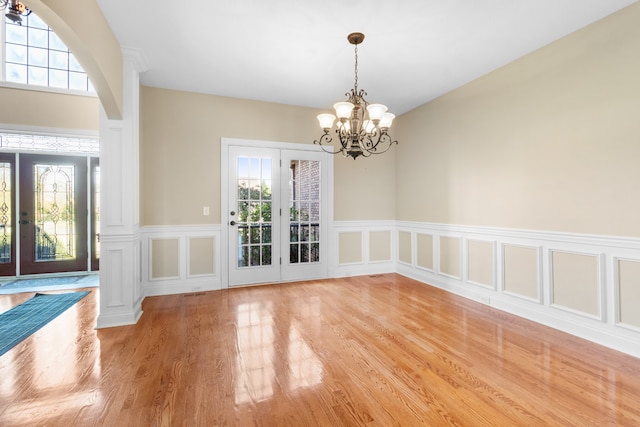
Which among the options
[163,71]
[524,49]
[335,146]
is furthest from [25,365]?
[524,49]

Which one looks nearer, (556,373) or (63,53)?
(556,373)

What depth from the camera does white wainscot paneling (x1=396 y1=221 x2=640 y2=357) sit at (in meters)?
2.56

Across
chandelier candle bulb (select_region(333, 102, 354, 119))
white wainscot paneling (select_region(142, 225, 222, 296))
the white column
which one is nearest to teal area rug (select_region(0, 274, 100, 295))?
white wainscot paneling (select_region(142, 225, 222, 296))

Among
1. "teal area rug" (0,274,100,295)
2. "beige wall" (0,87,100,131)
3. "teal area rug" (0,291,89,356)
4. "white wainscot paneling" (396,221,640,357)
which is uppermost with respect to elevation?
"beige wall" (0,87,100,131)

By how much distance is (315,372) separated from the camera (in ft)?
7.25

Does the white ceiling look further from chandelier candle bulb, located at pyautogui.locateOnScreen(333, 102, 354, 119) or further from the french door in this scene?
the french door

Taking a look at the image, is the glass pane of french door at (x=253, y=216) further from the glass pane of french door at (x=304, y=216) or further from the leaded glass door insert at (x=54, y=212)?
the leaded glass door insert at (x=54, y=212)

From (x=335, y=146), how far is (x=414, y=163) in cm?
136

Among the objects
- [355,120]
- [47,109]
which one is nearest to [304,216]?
[355,120]

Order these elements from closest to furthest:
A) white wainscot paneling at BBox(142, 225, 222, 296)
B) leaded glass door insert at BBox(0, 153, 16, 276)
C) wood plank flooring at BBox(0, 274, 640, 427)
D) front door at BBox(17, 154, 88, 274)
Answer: wood plank flooring at BBox(0, 274, 640, 427)
white wainscot paneling at BBox(142, 225, 222, 296)
leaded glass door insert at BBox(0, 153, 16, 276)
front door at BBox(17, 154, 88, 274)

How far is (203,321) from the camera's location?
126 inches

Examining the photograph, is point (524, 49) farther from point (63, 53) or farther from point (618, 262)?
point (63, 53)

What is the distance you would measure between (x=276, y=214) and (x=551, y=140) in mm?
3596

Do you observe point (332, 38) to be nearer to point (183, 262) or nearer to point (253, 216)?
point (253, 216)
